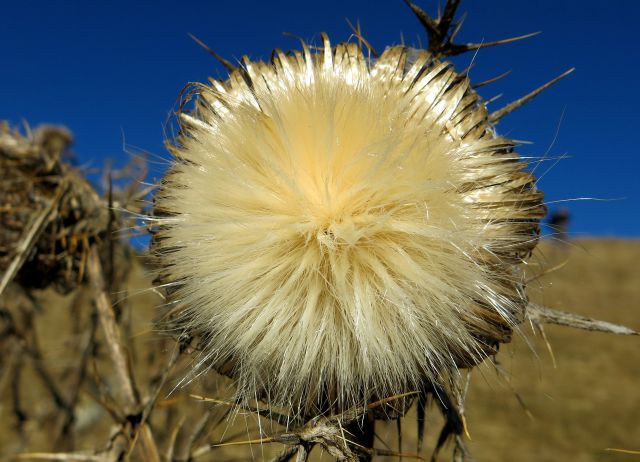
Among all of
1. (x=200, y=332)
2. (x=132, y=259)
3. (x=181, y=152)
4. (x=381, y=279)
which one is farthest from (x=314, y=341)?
(x=132, y=259)

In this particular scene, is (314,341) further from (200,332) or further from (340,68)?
(340,68)

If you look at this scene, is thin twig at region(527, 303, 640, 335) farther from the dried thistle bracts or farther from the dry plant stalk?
the dried thistle bracts

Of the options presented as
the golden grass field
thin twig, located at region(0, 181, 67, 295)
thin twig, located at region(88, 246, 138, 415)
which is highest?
thin twig, located at region(0, 181, 67, 295)

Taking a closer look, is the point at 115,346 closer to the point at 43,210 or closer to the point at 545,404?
the point at 43,210

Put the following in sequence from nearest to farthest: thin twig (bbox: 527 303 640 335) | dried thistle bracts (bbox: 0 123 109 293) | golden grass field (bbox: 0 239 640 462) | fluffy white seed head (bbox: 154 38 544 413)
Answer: fluffy white seed head (bbox: 154 38 544 413) < thin twig (bbox: 527 303 640 335) < dried thistle bracts (bbox: 0 123 109 293) < golden grass field (bbox: 0 239 640 462)

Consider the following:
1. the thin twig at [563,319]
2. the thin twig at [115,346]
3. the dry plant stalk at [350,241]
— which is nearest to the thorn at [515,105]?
the dry plant stalk at [350,241]

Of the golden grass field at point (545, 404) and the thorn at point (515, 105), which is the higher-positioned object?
the thorn at point (515, 105)

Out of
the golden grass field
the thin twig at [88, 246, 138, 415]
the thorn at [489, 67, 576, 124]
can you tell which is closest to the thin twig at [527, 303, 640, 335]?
the thorn at [489, 67, 576, 124]

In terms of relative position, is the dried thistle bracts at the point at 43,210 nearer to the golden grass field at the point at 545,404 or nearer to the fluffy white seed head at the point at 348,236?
the golden grass field at the point at 545,404
